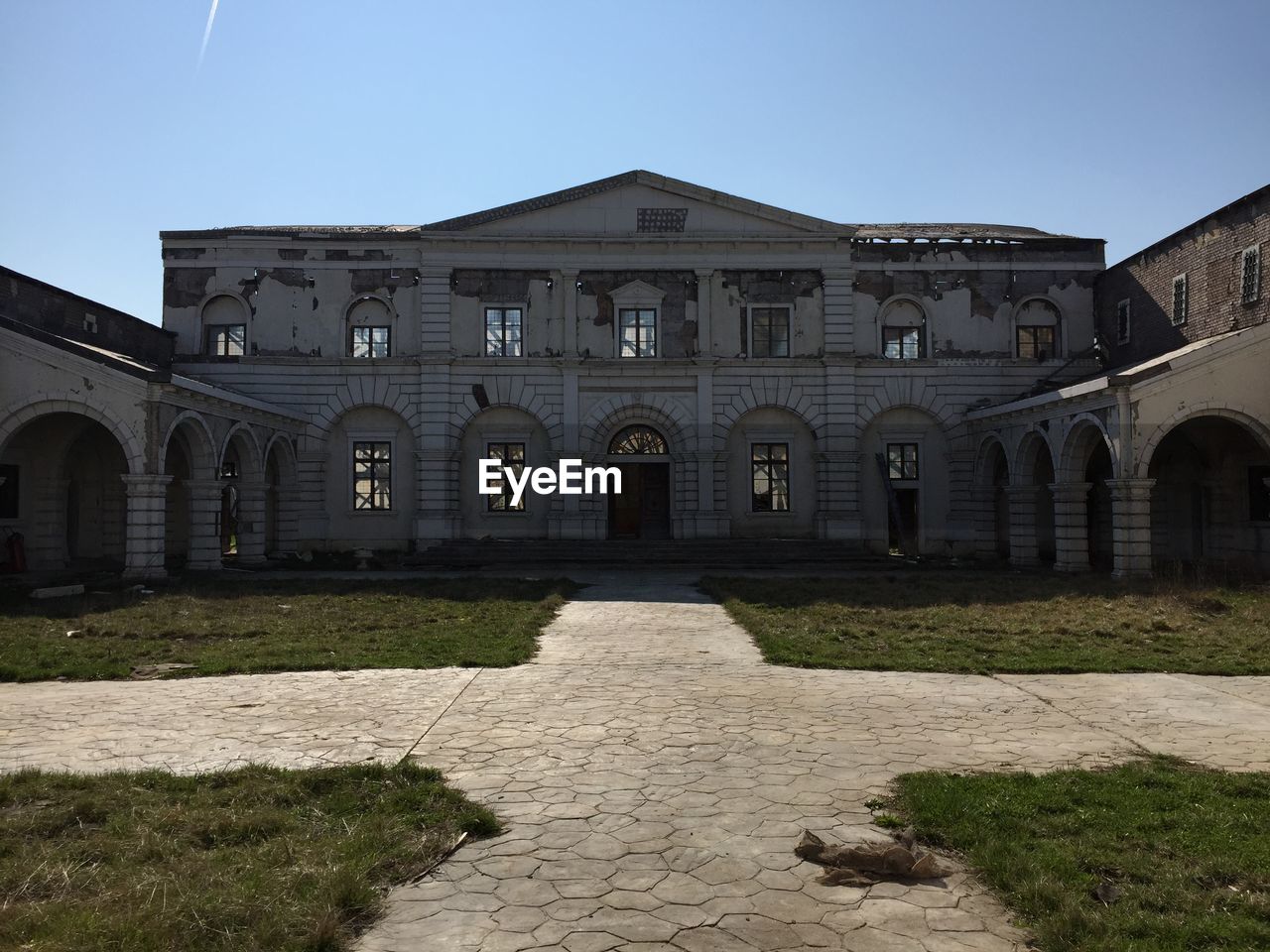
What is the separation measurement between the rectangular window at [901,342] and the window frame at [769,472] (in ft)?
13.6

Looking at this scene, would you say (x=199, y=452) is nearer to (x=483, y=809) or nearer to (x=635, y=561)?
(x=635, y=561)

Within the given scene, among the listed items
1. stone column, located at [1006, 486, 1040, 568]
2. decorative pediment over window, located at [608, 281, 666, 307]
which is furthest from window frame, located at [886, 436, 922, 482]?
decorative pediment over window, located at [608, 281, 666, 307]

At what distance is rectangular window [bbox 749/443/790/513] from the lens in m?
27.9

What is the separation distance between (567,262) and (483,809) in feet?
78.5

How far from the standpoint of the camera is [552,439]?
2786 cm

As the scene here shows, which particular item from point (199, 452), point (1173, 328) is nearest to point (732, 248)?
point (1173, 328)

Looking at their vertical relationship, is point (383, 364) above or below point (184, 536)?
above

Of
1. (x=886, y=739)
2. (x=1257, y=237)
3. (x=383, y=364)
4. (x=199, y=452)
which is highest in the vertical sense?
(x=1257, y=237)

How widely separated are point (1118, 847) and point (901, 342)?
81.5 ft

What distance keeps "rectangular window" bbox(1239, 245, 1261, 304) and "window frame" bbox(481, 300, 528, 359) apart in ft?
60.7

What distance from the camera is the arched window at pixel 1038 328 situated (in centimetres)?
2836

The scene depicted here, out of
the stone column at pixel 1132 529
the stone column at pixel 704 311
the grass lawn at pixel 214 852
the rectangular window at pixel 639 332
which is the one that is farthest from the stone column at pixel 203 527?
the stone column at pixel 1132 529

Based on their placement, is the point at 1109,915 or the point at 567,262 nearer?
the point at 1109,915

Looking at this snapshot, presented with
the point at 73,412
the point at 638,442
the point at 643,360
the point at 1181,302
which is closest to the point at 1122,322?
the point at 1181,302
